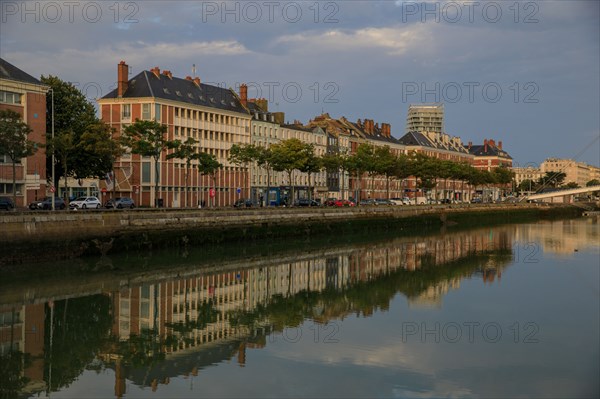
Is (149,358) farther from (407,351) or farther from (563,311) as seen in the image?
(563,311)

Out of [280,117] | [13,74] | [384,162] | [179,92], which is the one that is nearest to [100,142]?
[13,74]

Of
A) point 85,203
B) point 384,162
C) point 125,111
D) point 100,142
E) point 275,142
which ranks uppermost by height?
point 125,111

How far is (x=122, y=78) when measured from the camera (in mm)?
84125

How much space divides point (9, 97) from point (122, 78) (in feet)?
86.2

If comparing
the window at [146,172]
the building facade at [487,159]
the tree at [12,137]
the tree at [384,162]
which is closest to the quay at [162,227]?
the tree at [12,137]

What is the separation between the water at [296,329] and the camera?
63.0 feet

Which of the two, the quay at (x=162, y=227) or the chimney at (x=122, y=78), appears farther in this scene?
the chimney at (x=122, y=78)

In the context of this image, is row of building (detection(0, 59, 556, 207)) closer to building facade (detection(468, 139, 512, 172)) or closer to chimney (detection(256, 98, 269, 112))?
chimney (detection(256, 98, 269, 112))

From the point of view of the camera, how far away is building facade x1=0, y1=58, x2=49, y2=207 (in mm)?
58281

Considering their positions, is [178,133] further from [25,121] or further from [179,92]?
[25,121]

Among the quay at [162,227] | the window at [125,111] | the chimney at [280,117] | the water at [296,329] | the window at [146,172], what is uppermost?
the chimney at [280,117]

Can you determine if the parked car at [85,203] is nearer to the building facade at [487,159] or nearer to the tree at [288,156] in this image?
the tree at [288,156]

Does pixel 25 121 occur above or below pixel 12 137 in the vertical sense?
above

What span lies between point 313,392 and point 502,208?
108m
